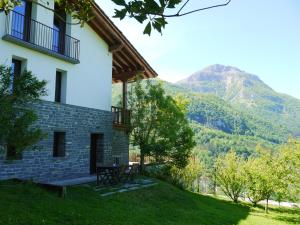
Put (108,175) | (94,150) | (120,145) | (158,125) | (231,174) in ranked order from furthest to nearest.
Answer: (231,174) < (158,125) < (120,145) < (94,150) < (108,175)

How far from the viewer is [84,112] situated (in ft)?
51.4

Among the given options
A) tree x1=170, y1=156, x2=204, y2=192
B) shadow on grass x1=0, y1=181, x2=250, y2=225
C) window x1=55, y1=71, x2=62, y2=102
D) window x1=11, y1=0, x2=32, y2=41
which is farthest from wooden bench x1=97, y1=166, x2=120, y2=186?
tree x1=170, y1=156, x2=204, y2=192

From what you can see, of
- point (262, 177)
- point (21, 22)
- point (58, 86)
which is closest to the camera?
point (21, 22)

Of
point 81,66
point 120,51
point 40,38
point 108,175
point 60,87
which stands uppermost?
point 120,51

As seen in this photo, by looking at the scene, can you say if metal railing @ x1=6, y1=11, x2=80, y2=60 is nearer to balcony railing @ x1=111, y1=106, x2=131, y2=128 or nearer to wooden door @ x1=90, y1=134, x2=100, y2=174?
Answer: balcony railing @ x1=111, y1=106, x2=131, y2=128

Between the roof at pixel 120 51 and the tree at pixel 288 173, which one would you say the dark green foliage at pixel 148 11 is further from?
the tree at pixel 288 173

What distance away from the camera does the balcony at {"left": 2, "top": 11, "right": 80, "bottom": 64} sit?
12.2 m

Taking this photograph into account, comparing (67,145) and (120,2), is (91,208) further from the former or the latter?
(120,2)

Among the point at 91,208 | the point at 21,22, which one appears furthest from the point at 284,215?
the point at 21,22

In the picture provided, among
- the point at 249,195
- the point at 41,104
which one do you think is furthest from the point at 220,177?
the point at 41,104

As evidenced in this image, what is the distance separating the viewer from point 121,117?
18906 millimetres

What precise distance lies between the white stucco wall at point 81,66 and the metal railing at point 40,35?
0.33m

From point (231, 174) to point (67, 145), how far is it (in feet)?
43.7

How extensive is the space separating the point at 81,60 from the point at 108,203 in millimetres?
7496
